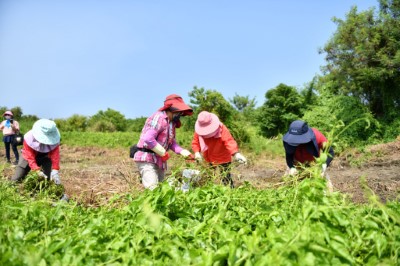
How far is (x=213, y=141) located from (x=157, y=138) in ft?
3.77

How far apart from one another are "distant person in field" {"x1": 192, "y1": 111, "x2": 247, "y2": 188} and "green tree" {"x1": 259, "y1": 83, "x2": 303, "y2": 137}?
2138 centimetres

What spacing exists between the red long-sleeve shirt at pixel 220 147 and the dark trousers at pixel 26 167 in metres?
2.23

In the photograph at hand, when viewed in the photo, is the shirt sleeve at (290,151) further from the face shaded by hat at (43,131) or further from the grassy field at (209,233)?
the face shaded by hat at (43,131)

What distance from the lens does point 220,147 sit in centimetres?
521

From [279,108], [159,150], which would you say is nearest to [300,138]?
[159,150]

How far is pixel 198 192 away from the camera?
1935 millimetres

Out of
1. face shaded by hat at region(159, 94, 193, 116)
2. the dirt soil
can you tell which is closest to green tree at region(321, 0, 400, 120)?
the dirt soil

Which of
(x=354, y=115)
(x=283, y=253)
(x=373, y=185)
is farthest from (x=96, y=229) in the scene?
(x=354, y=115)

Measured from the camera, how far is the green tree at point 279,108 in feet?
85.8

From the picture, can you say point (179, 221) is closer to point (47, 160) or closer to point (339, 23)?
point (47, 160)

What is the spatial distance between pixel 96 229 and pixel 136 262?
1.07ft

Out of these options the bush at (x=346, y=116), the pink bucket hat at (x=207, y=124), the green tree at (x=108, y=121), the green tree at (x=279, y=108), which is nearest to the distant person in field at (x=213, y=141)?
the pink bucket hat at (x=207, y=124)

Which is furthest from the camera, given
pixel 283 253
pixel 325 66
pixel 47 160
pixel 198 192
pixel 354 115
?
pixel 325 66

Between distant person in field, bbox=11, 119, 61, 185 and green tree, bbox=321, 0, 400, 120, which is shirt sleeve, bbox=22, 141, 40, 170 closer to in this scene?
distant person in field, bbox=11, 119, 61, 185
